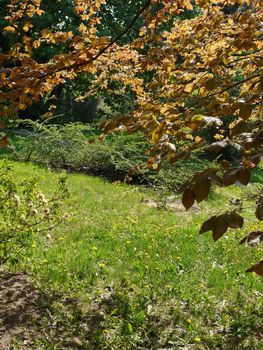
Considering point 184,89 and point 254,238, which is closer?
point 254,238

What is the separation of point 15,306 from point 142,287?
121 centimetres

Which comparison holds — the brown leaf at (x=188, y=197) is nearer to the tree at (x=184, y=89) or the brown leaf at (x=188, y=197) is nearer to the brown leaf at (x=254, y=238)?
the tree at (x=184, y=89)

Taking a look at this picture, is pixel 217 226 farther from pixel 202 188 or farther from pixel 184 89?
pixel 184 89

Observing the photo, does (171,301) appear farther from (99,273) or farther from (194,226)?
(194,226)

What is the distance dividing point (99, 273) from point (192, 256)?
126 centimetres

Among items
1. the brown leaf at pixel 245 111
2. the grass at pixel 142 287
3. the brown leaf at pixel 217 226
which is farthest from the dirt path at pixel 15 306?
the brown leaf at pixel 245 111

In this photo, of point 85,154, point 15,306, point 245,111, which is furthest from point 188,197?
point 85,154

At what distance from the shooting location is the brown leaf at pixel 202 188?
1.57 m

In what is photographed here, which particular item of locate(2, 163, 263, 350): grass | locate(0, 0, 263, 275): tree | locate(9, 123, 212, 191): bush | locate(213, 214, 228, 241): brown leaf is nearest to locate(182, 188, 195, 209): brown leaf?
locate(0, 0, 263, 275): tree

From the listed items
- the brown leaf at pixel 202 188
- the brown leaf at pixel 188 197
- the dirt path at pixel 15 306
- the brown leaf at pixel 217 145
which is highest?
the brown leaf at pixel 217 145

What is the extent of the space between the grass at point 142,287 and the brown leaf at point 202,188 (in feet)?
8.00

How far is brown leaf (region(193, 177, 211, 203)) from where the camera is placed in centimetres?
157

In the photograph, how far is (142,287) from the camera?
465 cm

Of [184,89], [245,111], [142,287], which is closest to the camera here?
[245,111]
